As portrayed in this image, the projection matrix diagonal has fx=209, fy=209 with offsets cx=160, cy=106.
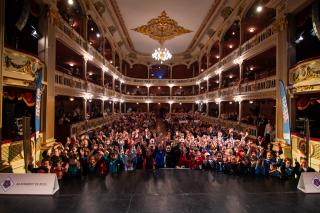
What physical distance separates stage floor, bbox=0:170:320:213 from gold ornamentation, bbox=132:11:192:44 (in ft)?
45.2

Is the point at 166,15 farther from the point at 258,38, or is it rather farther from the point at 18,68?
the point at 18,68

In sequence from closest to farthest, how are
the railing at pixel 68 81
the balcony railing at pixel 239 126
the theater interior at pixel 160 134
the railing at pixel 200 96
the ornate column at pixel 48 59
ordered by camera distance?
the theater interior at pixel 160 134, the ornate column at pixel 48 59, the railing at pixel 68 81, the railing at pixel 200 96, the balcony railing at pixel 239 126

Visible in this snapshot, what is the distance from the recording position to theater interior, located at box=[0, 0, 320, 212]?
5.36m

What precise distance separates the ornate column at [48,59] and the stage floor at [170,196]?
407cm

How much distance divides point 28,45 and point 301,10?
1304 centimetres

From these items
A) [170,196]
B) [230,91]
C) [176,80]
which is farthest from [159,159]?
[176,80]

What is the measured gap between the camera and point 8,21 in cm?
902

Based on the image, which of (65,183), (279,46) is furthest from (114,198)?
(279,46)

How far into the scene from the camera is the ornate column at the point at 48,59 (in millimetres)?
9094

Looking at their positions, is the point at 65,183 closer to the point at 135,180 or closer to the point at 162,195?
the point at 135,180

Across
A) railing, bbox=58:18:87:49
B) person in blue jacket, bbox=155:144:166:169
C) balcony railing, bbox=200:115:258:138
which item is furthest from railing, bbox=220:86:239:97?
railing, bbox=58:18:87:49

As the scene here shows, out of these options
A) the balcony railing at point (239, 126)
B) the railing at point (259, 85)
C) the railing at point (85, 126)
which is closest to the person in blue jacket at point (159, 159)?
the railing at point (85, 126)

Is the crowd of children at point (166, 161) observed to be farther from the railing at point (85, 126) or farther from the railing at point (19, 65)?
the railing at point (85, 126)

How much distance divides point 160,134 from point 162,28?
10.3 m
